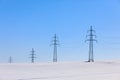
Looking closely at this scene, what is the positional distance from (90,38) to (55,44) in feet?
14.7

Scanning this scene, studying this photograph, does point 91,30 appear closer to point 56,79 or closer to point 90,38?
point 90,38

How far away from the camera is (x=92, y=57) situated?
17.0 meters

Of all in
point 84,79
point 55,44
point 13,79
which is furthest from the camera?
point 55,44

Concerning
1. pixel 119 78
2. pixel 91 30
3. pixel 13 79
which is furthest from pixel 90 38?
pixel 13 79

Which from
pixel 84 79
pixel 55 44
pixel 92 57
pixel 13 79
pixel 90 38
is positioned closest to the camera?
pixel 13 79

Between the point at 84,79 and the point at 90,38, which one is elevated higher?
the point at 90,38

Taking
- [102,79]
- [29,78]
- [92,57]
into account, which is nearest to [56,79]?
[29,78]

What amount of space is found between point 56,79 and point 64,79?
19 centimetres

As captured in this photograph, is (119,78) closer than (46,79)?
No

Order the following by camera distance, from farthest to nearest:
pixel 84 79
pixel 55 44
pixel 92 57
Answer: pixel 55 44
pixel 92 57
pixel 84 79

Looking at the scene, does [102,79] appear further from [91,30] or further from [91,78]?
[91,30]

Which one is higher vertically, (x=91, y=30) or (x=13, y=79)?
(x=91, y=30)

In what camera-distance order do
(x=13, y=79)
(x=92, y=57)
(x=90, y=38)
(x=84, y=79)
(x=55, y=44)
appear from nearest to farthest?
(x=13, y=79) → (x=84, y=79) → (x=92, y=57) → (x=90, y=38) → (x=55, y=44)

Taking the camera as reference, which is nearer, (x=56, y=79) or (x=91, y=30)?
(x=56, y=79)
